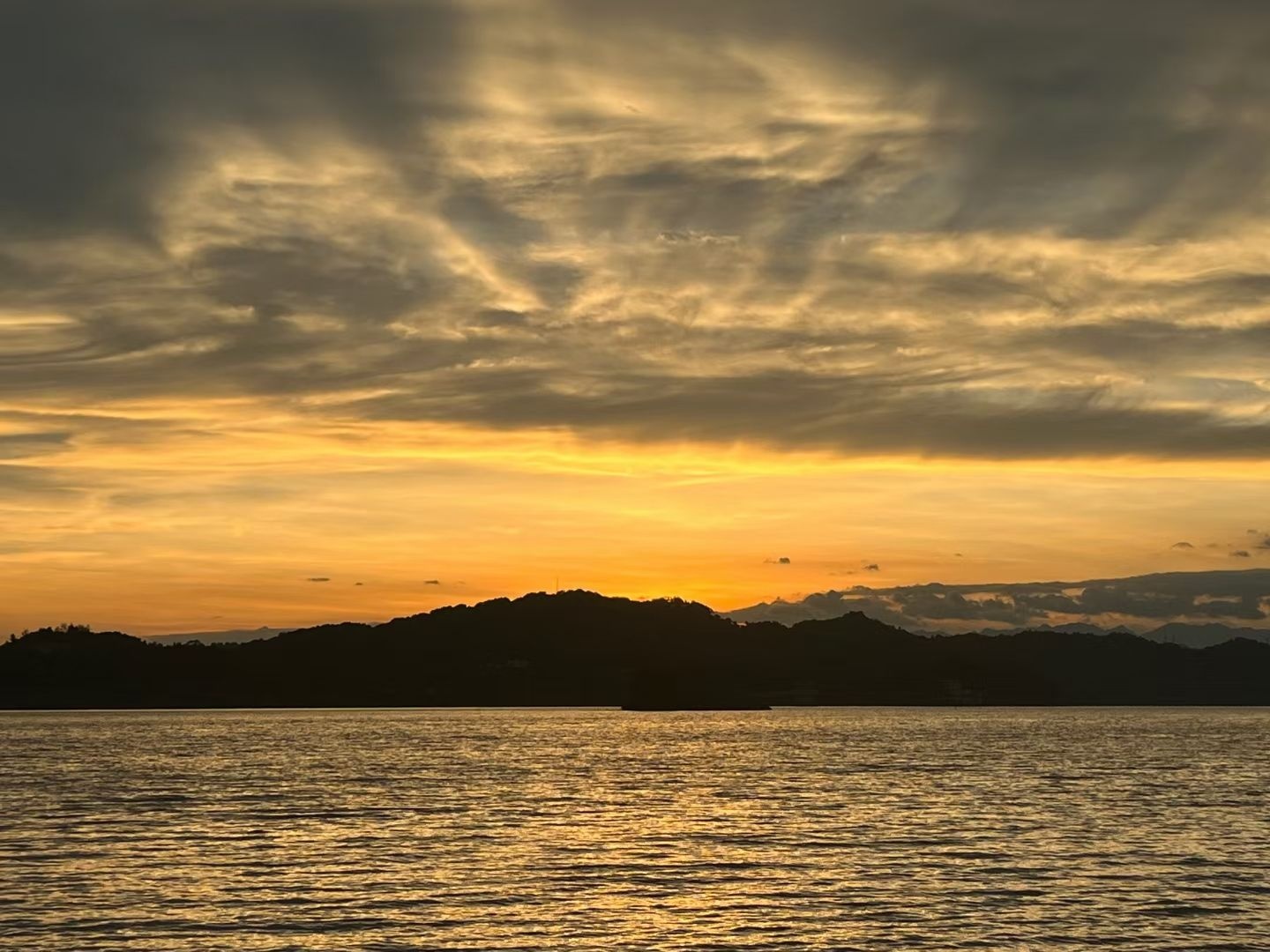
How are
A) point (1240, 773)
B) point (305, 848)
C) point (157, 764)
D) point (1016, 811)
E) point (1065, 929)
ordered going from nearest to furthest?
point (1065, 929), point (305, 848), point (1016, 811), point (1240, 773), point (157, 764)

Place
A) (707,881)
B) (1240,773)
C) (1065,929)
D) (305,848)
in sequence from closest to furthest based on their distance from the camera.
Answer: (1065,929), (707,881), (305,848), (1240,773)

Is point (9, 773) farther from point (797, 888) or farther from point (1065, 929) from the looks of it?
point (1065, 929)

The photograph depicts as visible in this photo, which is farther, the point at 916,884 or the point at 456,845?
the point at 456,845

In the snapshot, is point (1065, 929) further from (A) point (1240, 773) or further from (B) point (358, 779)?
(A) point (1240, 773)

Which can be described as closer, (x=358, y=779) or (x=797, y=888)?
(x=797, y=888)

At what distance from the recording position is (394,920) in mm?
61188

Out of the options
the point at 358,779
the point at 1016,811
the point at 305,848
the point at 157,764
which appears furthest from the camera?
the point at 157,764

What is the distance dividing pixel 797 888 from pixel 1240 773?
112022 mm

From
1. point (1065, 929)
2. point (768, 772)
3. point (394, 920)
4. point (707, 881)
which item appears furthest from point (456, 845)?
point (768, 772)

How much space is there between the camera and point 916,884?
71.8 m

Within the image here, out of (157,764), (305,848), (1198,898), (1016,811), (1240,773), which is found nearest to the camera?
(1198,898)

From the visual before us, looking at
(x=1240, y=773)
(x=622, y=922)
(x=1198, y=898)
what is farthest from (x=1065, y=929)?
(x=1240, y=773)

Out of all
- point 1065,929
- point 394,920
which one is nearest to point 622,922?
point 394,920

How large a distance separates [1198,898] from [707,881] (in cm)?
2240
